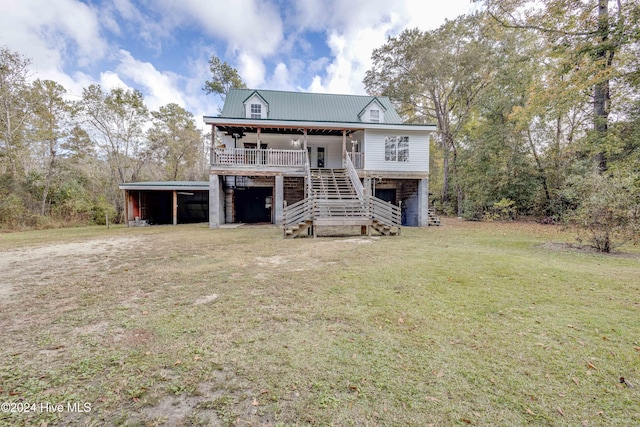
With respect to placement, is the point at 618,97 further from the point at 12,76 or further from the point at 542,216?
the point at 12,76

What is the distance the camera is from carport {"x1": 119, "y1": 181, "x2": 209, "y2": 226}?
16.3 meters

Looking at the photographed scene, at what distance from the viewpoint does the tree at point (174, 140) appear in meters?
25.2

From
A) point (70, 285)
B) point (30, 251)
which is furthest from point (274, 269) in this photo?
point (30, 251)

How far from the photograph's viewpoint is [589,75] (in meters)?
11.6

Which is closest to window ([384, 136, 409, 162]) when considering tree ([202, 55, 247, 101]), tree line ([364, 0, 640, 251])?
tree line ([364, 0, 640, 251])

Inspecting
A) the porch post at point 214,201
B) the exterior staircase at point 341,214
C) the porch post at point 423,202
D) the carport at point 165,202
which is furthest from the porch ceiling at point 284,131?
the exterior staircase at point 341,214

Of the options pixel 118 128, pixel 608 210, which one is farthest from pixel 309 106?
pixel 118 128

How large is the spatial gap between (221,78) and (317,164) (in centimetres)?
1739

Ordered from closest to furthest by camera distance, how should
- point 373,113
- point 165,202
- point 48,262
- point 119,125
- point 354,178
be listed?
point 48,262
point 354,178
point 373,113
point 165,202
point 119,125

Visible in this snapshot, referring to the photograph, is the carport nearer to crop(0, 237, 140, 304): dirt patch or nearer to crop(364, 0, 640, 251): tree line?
crop(0, 237, 140, 304): dirt patch

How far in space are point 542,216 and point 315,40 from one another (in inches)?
829

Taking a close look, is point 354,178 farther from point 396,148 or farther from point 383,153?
point 396,148

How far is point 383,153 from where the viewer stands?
15219mm

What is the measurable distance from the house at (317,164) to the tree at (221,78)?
424 inches
